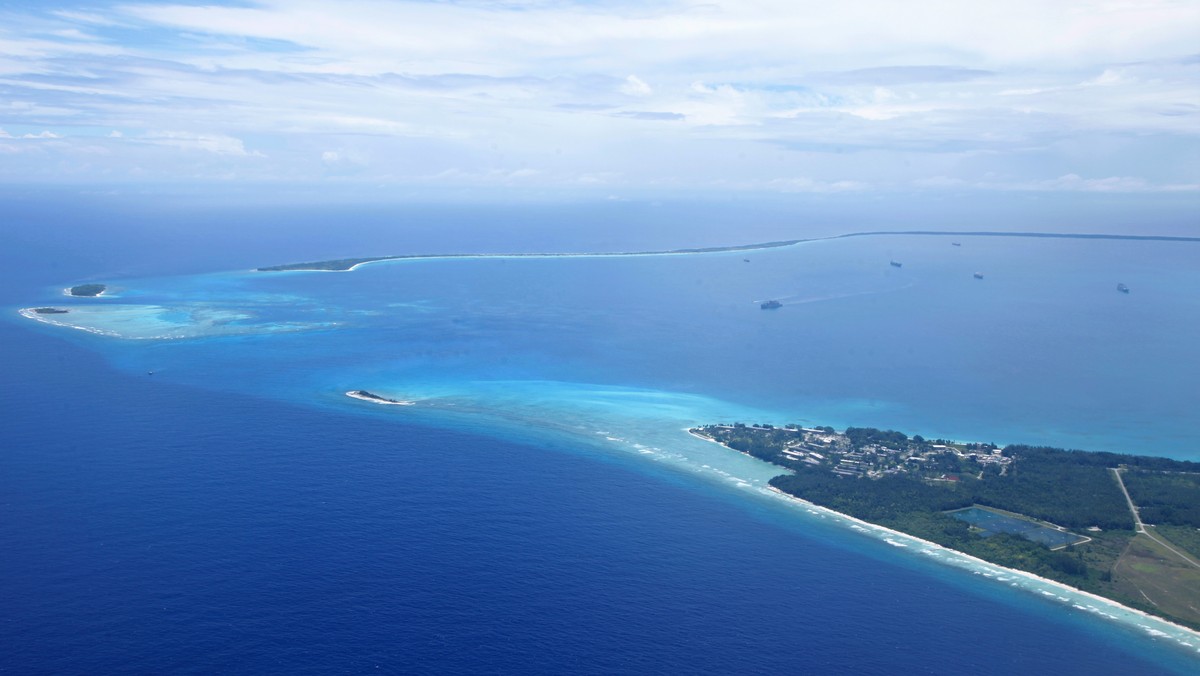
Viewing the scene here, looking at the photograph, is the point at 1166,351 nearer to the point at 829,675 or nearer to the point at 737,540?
the point at 737,540

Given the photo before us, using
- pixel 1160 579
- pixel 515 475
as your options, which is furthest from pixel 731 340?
pixel 1160 579

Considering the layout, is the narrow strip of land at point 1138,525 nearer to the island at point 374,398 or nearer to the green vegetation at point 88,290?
the island at point 374,398

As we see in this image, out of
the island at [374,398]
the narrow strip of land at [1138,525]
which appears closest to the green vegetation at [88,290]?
the island at [374,398]

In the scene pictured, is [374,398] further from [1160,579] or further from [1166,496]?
[1166,496]

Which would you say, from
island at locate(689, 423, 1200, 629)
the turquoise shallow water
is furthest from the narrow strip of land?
the turquoise shallow water

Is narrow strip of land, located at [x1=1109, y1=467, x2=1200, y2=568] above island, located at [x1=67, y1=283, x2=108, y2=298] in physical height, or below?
below

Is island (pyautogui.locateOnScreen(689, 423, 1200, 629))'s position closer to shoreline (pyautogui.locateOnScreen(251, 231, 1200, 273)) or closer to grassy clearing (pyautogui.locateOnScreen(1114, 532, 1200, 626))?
grassy clearing (pyautogui.locateOnScreen(1114, 532, 1200, 626))

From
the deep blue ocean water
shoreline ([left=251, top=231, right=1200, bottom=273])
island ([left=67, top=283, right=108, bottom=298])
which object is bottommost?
the deep blue ocean water

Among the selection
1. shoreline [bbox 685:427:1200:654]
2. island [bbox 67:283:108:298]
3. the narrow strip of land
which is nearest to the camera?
shoreline [bbox 685:427:1200:654]
